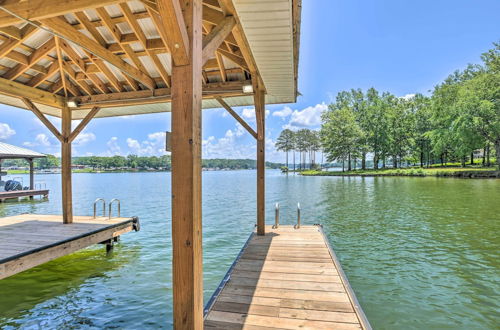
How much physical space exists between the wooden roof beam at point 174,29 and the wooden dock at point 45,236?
171 inches

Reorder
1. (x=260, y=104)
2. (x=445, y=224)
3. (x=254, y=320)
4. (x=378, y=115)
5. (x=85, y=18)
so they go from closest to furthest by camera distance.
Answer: (x=254, y=320)
(x=85, y=18)
(x=260, y=104)
(x=445, y=224)
(x=378, y=115)

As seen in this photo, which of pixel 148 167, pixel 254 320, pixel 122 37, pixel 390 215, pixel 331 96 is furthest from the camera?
pixel 148 167

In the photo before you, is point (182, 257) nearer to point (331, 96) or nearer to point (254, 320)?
point (254, 320)

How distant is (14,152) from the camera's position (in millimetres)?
16250

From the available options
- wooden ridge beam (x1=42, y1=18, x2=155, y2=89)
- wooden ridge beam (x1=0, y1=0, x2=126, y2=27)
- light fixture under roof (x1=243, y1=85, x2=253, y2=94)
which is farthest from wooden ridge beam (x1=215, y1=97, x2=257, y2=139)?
wooden ridge beam (x1=0, y1=0, x2=126, y2=27)

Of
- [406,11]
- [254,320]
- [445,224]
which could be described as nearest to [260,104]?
[254,320]

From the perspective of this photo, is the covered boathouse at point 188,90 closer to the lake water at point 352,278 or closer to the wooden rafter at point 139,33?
the wooden rafter at point 139,33

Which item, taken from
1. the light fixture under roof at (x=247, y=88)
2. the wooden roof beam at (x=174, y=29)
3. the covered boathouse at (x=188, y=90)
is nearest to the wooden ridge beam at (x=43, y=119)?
the covered boathouse at (x=188, y=90)

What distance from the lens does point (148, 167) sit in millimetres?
99875

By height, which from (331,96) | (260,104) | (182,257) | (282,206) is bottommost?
(282,206)

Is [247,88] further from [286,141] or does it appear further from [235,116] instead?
[286,141]

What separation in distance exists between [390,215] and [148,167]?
326ft

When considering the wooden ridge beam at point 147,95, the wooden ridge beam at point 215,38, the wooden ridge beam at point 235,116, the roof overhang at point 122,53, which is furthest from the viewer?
the wooden ridge beam at point 235,116

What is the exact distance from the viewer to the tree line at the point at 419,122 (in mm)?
28750
